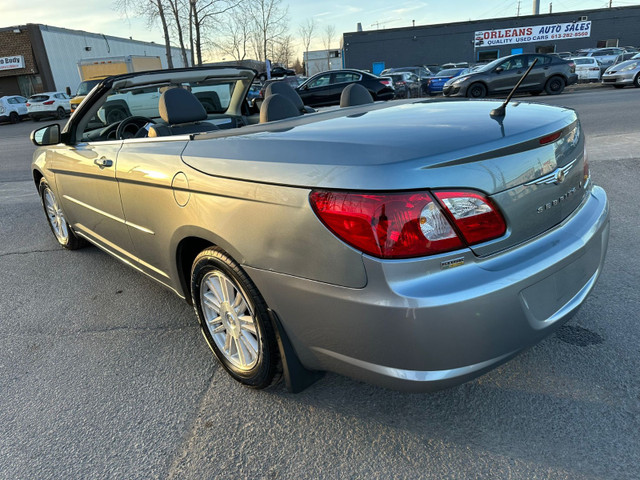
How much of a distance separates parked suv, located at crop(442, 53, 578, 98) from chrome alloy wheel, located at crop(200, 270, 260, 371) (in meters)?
16.4

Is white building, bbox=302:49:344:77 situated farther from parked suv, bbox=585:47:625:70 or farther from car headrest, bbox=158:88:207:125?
car headrest, bbox=158:88:207:125

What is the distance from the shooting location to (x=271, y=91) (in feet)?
11.8

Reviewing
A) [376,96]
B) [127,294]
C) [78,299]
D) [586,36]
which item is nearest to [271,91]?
[127,294]

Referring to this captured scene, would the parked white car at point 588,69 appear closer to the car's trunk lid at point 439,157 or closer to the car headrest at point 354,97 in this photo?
the car headrest at point 354,97

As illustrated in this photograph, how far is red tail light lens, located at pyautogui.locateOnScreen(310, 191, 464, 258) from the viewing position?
1.59 m

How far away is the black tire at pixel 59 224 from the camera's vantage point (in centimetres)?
448

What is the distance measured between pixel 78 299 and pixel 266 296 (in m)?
2.34

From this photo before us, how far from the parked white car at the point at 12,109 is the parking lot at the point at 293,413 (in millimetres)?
28518

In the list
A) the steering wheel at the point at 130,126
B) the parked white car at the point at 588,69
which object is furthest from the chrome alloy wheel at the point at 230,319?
the parked white car at the point at 588,69

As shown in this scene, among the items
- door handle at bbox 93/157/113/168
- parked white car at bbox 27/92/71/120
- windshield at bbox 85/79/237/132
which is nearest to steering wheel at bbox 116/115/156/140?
windshield at bbox 85/79/237/132

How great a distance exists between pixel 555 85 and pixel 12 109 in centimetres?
2773

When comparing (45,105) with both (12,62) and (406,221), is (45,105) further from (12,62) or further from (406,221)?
(406,221)

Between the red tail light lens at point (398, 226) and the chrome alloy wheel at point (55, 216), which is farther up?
the red tail light lens at point (398, 226)

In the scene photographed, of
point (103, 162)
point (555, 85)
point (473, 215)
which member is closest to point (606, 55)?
point (555, 85)
